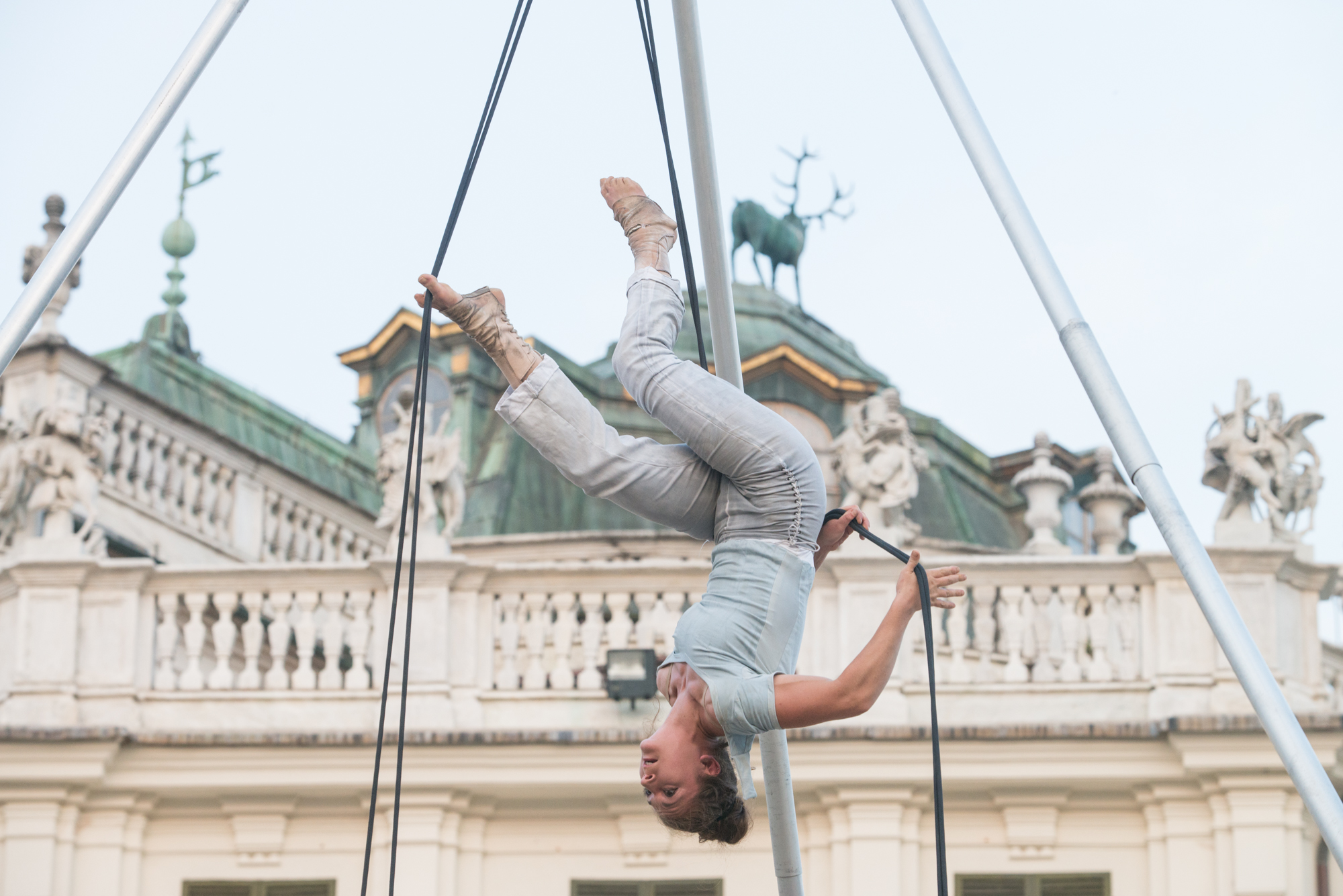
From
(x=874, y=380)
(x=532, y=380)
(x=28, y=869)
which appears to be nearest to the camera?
(x=532, y=380)

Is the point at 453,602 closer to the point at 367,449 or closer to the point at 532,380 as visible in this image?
the point at 367,449

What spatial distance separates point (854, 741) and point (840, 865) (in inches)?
30.3

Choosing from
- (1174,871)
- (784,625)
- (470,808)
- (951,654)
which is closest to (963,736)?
(951,654)

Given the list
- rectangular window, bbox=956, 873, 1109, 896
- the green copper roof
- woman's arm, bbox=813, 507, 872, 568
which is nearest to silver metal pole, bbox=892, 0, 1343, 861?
woman's arm, bbox=813, 507, 872, 568

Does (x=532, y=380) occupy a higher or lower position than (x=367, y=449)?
lower

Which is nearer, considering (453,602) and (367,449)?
(453,602)

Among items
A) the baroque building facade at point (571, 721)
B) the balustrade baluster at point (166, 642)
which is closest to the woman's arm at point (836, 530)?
the baroque building facade at point (571, 721)

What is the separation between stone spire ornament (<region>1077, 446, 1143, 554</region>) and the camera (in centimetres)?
1631

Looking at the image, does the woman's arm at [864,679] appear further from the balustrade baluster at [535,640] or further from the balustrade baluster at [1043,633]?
the balustrade baluster at [1043,633]

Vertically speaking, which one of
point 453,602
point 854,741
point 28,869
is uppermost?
point 453,602

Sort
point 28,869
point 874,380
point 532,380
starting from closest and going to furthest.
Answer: point 532,380, point 28,869, point 874,380

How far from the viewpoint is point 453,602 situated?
543 inches

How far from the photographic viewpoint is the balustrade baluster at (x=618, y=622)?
44.8ft

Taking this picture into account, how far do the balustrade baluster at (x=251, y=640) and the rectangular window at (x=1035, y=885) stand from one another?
4.46m
